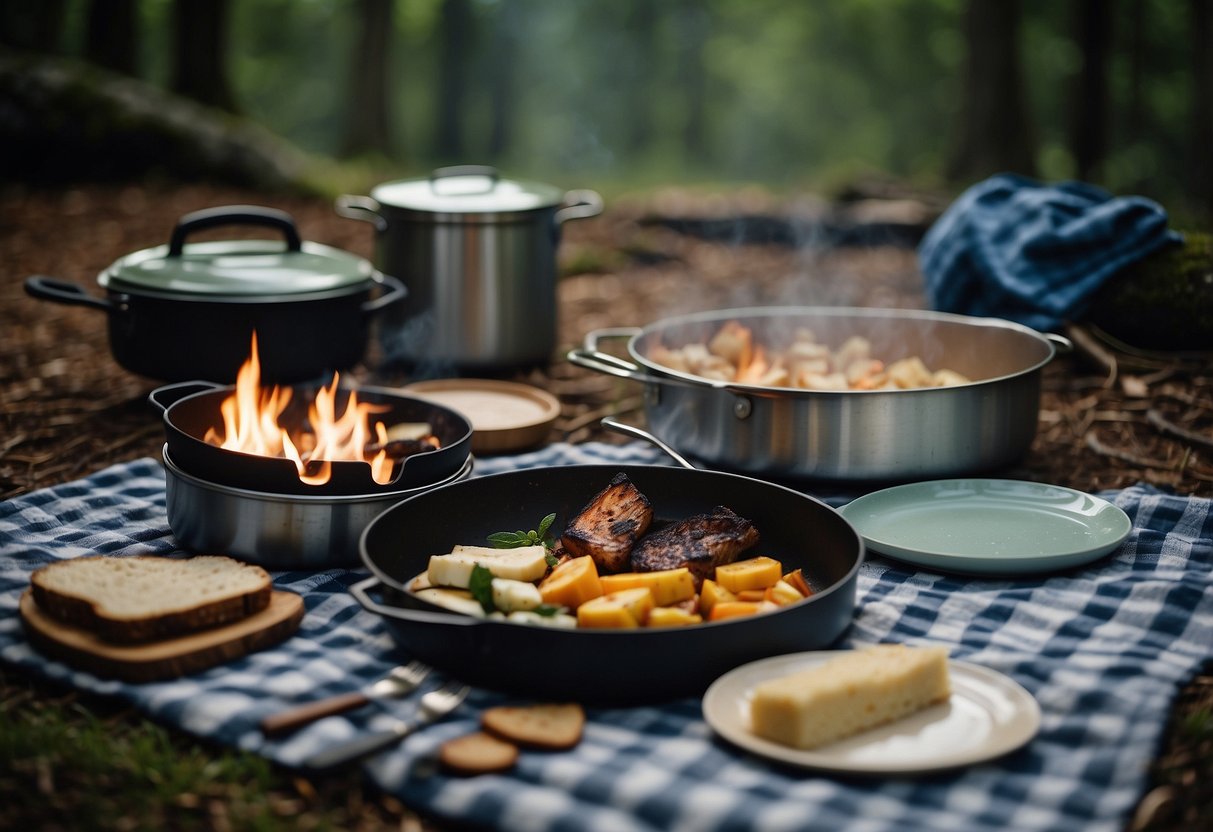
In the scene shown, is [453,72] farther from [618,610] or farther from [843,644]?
[618,610]

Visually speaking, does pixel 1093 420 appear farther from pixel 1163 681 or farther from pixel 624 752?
pixel 624 752

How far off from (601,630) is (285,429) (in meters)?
1.55

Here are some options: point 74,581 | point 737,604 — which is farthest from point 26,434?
point 737,604

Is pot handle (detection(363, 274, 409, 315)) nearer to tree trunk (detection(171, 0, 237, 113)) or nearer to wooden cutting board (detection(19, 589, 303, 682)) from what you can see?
wooden cutting board (detection(19, 589, 303, 682))

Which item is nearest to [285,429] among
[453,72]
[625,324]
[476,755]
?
[476,755]

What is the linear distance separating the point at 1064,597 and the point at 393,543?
147 centimetres

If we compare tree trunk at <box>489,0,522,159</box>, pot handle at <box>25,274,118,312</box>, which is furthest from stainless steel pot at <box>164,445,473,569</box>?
tree trunk at <box>489,0,522,159</box>

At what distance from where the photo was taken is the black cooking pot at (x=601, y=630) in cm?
197

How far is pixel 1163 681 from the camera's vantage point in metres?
2.10

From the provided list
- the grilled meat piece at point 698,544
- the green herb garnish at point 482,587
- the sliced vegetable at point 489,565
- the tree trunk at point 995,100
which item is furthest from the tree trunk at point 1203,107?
the green herb garnish at point 482,587

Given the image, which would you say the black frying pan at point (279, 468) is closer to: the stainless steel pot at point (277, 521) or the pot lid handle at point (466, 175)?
the stainless steel pot at point (277, 521)

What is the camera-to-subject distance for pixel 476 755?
1.85m

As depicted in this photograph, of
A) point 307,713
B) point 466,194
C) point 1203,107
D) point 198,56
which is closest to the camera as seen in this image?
point 307,713

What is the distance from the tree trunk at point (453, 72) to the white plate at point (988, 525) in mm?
22507
